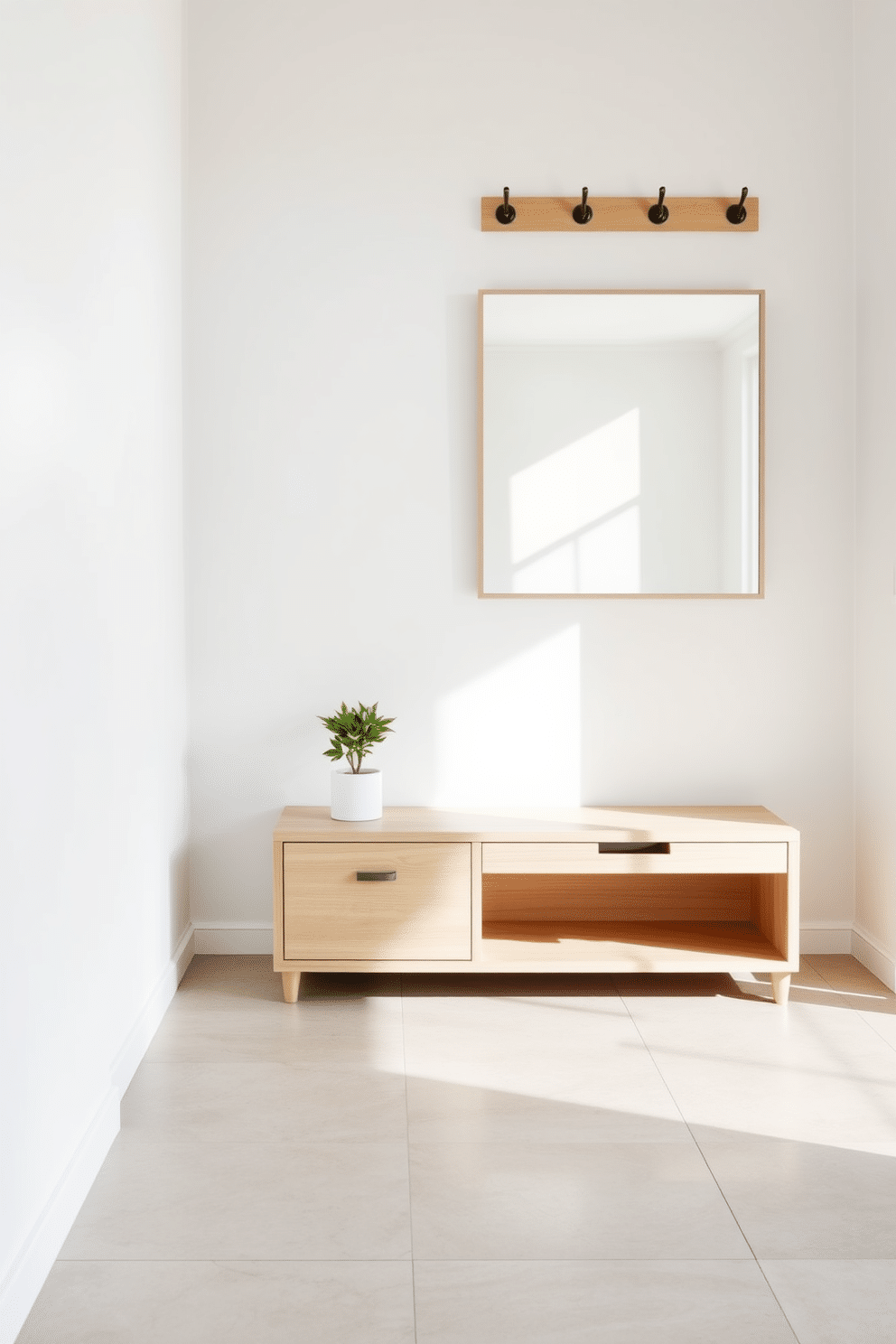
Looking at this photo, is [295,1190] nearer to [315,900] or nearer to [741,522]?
[315,900]

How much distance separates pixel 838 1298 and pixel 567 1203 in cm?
45

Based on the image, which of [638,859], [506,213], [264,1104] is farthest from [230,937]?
[506,213]

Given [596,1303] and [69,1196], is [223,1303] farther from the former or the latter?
[596,1303]

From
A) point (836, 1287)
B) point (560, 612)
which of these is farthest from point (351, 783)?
point (836, 1287)

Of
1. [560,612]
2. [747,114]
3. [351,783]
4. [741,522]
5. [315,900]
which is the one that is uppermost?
[747,114]

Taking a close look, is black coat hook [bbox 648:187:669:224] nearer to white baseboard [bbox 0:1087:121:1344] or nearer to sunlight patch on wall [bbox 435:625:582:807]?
sunlight patch on wall [bbox 435:625:582:807]

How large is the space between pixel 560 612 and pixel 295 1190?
178cm

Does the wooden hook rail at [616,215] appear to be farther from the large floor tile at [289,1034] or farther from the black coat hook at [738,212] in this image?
the large floor tile at [289,1034]

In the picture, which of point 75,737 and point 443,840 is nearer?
point 75,737

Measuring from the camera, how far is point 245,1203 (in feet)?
6.11

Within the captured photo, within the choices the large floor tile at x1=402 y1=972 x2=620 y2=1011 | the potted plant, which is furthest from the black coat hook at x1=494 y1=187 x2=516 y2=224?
the large floor tile at x1=402 y1=972 x2=620 y2=1011

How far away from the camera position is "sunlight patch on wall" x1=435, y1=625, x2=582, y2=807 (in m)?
3.17

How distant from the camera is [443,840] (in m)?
2.79

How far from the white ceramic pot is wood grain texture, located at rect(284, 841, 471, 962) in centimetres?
14
